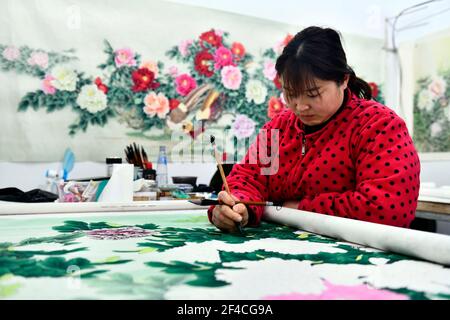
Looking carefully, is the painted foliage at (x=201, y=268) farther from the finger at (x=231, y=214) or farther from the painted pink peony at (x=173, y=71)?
the painted pink peony at (x=173, y=71)

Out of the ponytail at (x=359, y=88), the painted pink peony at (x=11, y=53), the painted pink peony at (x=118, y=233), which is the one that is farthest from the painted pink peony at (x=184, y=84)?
the painted pink peony at (x=118, y=233)

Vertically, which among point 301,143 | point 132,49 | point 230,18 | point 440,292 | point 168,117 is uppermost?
point 230,18

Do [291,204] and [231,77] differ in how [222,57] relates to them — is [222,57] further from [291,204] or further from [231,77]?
[291,204]

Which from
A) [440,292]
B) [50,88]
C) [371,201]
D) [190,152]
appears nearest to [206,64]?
[190,152]

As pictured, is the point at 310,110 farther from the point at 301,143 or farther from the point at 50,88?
the point at 50,88

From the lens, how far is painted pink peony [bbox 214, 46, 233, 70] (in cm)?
250

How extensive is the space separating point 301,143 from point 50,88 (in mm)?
1494

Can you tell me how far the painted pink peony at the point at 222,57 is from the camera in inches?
98.3

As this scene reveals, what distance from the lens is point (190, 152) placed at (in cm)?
245

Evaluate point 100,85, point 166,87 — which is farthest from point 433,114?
point 100,85

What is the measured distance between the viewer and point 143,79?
2305mm

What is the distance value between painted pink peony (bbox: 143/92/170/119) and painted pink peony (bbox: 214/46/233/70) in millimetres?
402

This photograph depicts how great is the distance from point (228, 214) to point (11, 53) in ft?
5.64

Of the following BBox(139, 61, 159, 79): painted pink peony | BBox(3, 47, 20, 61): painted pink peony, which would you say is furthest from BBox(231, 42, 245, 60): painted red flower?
BBox(3, 47, 20, 61): painted pink peony
